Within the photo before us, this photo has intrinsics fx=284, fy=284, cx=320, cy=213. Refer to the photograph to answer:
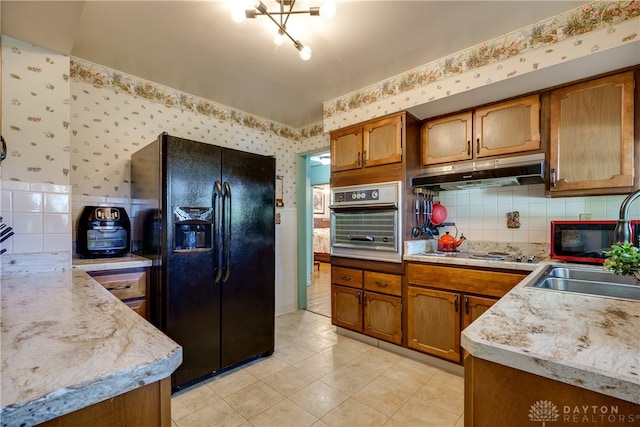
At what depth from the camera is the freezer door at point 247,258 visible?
2172 mm

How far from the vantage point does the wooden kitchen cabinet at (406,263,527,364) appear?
1998 millimetres

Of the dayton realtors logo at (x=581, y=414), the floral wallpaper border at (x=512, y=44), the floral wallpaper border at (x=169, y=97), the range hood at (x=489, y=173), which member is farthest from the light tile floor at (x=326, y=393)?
the floral wallpaper border at (x=169, y=97)

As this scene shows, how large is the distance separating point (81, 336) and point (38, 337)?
3.9 inches

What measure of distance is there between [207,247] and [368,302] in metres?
1.52

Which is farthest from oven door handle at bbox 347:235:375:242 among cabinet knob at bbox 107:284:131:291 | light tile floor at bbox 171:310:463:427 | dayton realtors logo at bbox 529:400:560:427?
dayton realtors logo at bbox 529:400:560:427

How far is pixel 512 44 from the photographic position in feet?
6.27

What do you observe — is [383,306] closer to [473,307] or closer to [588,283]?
[473,307]

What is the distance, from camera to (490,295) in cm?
199

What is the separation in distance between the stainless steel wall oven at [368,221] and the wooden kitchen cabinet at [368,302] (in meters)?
0.19

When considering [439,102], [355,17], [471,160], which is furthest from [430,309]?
[355,17]

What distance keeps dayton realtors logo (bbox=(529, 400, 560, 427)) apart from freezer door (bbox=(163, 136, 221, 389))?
1.92m

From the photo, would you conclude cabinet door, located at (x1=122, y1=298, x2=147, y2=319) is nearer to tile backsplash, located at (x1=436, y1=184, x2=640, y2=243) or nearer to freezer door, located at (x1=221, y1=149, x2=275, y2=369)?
freezer door, located at (x1=221, y1=149, x2=275, y2=369)

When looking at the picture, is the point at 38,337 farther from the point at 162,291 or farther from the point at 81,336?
the point at 162,291

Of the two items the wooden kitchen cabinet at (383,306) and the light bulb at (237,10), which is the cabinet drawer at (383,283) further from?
the light bulb at (237,10)
